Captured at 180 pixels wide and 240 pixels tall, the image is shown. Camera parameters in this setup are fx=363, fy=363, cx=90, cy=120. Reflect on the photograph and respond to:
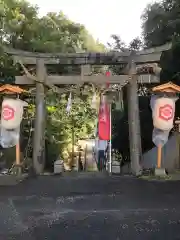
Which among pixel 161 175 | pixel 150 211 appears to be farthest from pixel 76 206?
pixel 161 175

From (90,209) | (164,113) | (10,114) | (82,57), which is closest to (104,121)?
(164,113)

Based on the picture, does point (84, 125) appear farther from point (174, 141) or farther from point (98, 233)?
point (98, 233)

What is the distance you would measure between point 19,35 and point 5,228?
13065mm

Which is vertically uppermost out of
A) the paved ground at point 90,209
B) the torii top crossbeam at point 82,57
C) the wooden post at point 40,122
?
the torii top crossbeam at point 82,57

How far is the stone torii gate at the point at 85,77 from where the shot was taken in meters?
11.7

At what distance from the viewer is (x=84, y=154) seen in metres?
20.0

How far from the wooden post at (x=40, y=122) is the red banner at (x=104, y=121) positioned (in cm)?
189

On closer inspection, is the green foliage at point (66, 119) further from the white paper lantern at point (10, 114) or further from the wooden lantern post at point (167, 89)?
the wooden lantern post at point (167, 89)

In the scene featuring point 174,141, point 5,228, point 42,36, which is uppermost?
point 42,36

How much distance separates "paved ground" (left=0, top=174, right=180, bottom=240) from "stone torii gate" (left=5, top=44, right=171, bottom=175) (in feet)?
5.53

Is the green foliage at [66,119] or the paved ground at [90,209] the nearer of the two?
the paved ground at [90,209]

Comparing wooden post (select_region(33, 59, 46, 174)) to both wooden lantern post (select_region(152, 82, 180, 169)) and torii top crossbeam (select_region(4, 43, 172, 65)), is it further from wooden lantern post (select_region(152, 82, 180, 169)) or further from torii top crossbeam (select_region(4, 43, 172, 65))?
wooden lantern post (select_region(152, 82, 180, 169))

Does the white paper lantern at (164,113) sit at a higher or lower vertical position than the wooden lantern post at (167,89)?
lower

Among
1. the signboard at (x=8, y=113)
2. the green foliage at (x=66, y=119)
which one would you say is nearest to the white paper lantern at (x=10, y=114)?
the signboard at (x=8, y=113)
